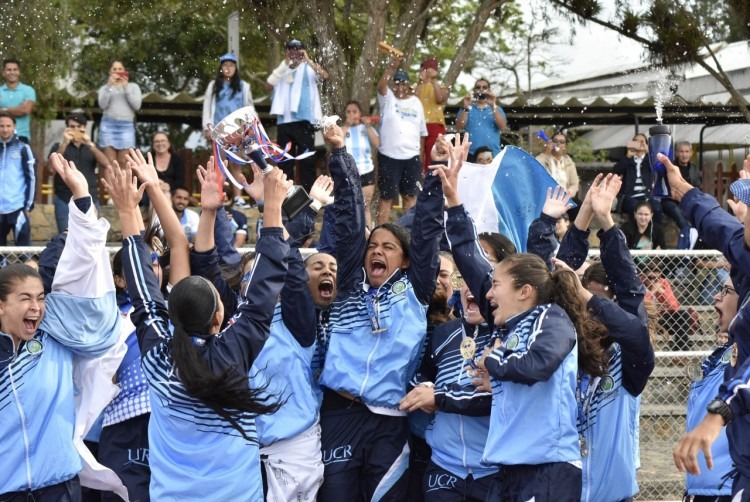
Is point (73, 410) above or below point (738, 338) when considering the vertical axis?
below

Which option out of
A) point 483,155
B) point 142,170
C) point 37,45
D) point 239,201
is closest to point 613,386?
point 142,170

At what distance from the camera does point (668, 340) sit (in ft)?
29.3

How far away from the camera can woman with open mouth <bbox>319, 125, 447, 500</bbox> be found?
587cm

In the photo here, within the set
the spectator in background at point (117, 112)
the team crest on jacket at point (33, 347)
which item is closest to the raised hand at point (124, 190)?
the team crest on jacket at point (33, 347)

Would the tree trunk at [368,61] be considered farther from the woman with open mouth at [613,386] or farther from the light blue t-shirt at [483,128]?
the woman with open mouth at [613,386]

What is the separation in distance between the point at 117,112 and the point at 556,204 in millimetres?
8150

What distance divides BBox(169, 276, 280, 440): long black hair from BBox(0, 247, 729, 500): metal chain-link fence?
3972mm

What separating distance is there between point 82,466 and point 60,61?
11.0 metres

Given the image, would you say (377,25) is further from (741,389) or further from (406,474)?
(741,389)

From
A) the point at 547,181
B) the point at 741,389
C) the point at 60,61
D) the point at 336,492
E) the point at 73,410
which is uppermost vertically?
the point at 60,61

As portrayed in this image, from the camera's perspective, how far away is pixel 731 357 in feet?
17.3

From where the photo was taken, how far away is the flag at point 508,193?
737 cm

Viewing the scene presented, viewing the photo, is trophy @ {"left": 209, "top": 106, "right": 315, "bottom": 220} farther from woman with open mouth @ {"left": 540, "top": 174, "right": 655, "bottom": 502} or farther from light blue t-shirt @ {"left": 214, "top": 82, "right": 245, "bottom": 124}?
light blue t-shirt @ {"left": 214, "top": 82, "right": 245, "bottom": 124}

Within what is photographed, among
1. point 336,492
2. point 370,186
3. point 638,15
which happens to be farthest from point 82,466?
point 638,15
